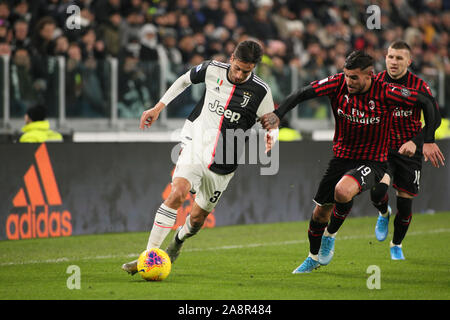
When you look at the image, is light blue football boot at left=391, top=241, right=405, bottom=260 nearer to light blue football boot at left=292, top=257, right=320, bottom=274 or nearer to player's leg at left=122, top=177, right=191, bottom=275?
light blue football boot at left=292, top=257, right=320, bottom=274

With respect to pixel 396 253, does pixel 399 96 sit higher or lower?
higher

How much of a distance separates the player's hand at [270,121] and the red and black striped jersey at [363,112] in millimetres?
656

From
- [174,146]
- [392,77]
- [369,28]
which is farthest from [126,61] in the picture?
[369,28]

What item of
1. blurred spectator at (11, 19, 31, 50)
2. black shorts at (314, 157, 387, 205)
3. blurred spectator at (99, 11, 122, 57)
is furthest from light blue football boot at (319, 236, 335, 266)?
blurred spectator at (99, 11, 122, 57)

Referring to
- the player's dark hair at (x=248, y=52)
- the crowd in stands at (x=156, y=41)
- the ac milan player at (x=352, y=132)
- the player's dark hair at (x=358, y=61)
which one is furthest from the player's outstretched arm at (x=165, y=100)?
the crowd in stands at (x=156, y=41)

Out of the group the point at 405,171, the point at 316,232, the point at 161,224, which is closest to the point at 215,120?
the point at 161,224

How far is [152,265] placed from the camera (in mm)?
7660

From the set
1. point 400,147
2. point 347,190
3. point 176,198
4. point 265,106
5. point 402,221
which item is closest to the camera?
point 176,198

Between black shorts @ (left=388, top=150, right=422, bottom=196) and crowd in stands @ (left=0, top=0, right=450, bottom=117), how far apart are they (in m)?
5.00

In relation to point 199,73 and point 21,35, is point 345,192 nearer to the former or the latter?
point 199,73

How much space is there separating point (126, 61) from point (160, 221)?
20.1 feet

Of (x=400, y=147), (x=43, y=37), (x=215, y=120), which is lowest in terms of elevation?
(x=400, y=147)

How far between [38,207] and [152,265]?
3.94 m

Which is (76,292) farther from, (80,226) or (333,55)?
(333,55)
